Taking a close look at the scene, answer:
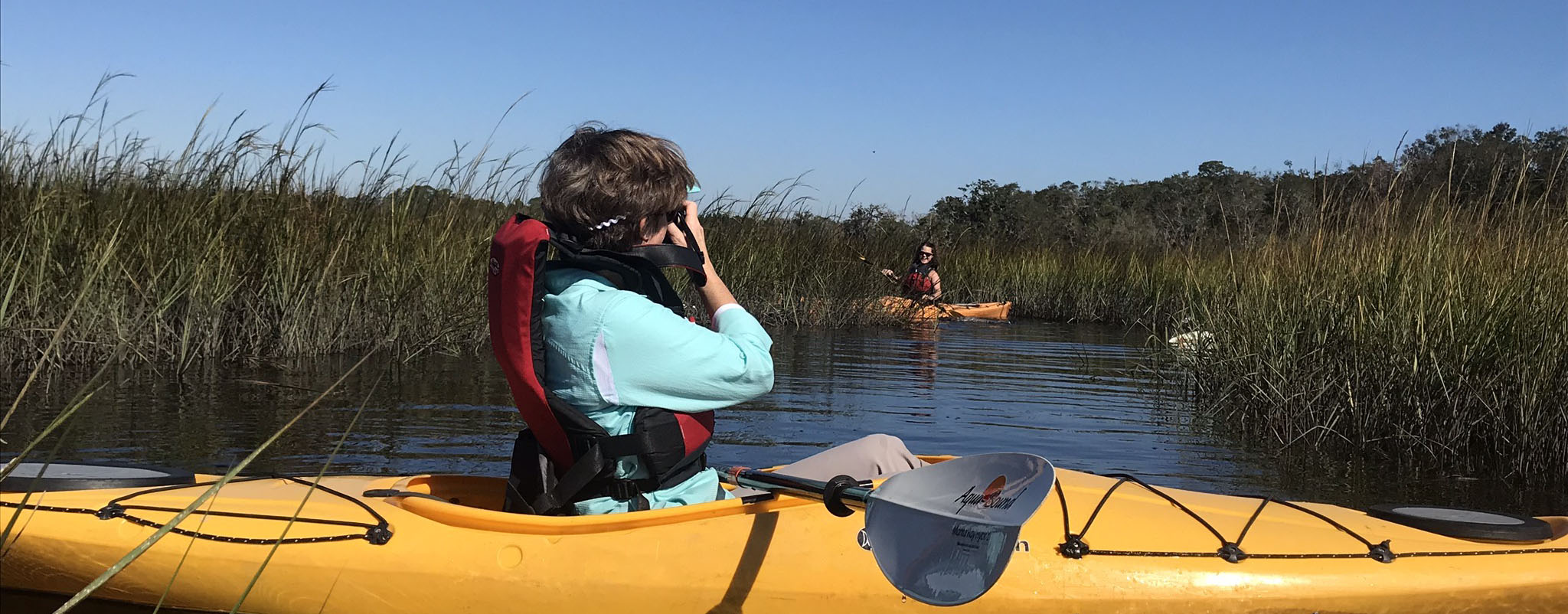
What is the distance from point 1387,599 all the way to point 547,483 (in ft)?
6.47

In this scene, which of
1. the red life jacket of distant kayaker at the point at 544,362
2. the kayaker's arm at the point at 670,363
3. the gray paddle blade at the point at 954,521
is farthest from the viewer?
the red life jacket of distant kayaker at the point at 544,362

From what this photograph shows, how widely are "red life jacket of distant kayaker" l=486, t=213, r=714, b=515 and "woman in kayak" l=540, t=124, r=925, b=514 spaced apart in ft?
0.09

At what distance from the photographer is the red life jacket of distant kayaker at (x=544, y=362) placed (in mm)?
2545

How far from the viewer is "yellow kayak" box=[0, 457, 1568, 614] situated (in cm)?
275

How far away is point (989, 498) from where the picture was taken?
2352mm

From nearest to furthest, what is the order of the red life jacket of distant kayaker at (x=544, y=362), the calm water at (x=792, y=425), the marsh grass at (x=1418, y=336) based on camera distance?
the red life jacket of distant kayaker at (x=544, y=362) → the marsh grass at (x=1418, y=336) → the calm water at (x=792, y=425)

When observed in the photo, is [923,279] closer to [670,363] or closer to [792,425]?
[792,425]

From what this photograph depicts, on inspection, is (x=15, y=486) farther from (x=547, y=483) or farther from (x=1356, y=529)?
(x=1356, y=529)

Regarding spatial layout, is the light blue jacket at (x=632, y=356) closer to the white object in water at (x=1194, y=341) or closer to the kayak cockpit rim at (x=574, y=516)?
the kayak cockpit rim at (x=574, y=516)

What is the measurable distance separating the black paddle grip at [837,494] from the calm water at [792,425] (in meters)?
2.48

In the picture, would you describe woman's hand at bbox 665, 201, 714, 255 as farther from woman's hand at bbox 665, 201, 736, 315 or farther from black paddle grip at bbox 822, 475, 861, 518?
black paddle grip at bbox 822, 475, 861, 518

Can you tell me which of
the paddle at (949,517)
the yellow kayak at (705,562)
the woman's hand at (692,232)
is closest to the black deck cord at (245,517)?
the yellow kayak at (705,562)

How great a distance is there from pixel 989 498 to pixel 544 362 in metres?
0.98

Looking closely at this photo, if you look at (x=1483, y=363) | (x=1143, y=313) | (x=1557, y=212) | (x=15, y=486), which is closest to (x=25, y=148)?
(x=15, y=486)
